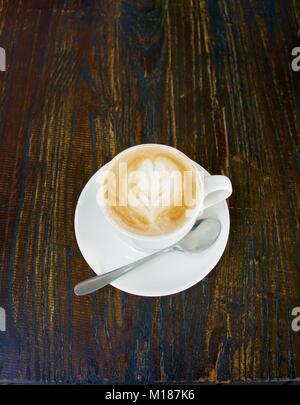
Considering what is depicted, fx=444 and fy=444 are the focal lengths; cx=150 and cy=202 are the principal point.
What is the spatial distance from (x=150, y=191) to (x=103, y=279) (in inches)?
5.8

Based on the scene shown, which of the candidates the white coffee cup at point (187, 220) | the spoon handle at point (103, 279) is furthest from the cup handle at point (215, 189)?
the spoon handle at point (103, 279)

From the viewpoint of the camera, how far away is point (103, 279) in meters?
0.65

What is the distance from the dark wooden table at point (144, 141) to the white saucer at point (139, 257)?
0.11 feet

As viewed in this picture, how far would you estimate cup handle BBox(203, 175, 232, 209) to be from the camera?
2.13ft

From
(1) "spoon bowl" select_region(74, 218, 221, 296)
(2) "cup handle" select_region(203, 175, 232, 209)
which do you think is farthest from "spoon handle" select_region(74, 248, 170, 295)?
(2) "cup handle" select_region(203, 175, 232, 209)

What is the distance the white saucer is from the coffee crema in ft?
0.23

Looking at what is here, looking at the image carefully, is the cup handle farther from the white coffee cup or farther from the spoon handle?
the spoon handle

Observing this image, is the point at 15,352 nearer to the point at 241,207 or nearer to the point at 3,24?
the point at 241,207

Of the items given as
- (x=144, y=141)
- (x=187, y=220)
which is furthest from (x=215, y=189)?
(x=144, y=141)

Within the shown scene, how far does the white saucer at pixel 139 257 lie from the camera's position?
0.66 m

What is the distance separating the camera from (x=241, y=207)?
29.7 inches

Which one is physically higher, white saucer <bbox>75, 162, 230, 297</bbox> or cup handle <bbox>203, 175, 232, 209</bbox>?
cup handle <bbox>203, 175, 232, 209</bbox>

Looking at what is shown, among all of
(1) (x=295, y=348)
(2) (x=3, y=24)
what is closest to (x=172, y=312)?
(1) (x=295, y=348)

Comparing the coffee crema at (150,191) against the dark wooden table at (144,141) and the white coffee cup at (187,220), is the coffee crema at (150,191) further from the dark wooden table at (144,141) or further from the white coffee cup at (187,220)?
the dark wooden table at (144,141)
